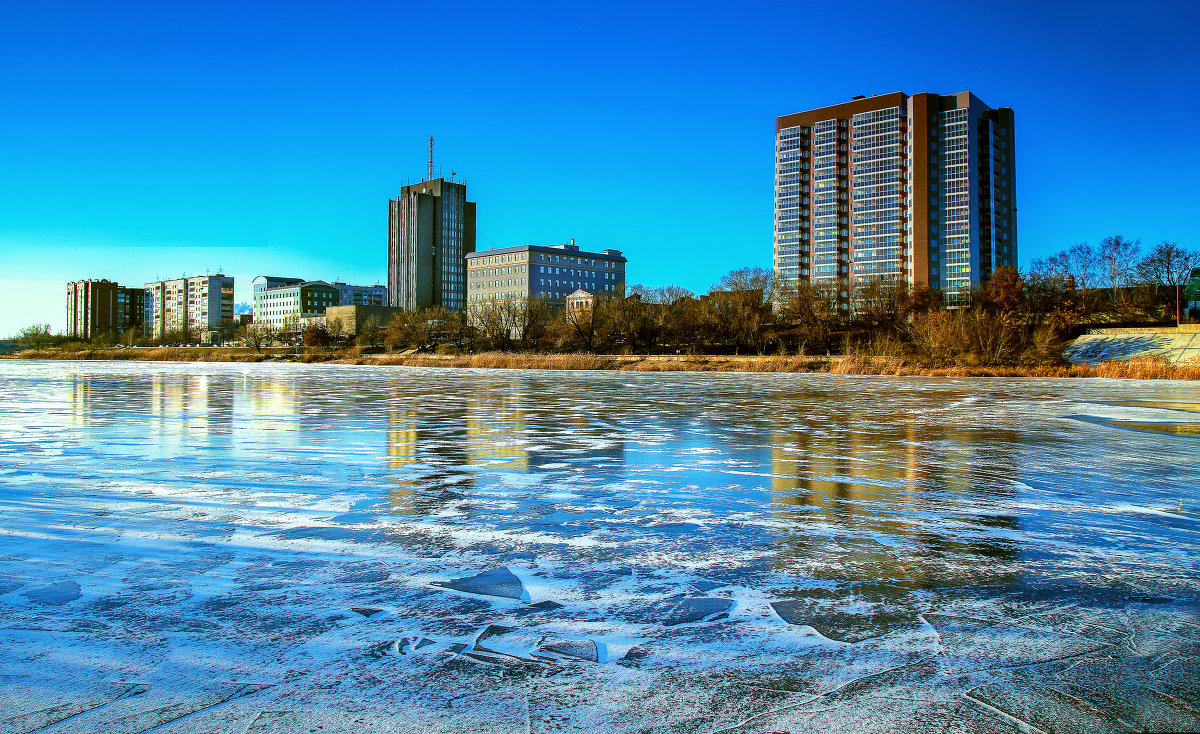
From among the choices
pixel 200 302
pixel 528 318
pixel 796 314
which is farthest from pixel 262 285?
pixel 796 314

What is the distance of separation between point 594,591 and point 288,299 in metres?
186

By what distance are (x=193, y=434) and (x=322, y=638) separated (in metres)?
8.42

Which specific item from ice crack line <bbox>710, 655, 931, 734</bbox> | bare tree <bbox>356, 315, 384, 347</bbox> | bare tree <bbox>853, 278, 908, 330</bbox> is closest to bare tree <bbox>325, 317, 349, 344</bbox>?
bare tree <bbox>356, 315, 384, 347</bbox>

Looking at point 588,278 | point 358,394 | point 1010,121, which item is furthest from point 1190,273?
point 588,278

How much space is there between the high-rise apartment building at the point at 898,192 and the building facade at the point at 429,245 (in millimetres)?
81604

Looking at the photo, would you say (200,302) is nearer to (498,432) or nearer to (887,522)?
(498,432)

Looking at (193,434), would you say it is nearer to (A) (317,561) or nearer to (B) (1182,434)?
(A) (317,561)

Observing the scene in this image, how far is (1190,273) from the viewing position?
6994cm

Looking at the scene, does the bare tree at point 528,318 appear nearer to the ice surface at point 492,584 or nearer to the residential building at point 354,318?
the residential building at point 354,318

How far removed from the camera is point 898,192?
10669 cm

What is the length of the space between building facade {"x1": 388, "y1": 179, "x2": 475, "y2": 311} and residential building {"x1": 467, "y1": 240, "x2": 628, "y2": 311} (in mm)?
12669

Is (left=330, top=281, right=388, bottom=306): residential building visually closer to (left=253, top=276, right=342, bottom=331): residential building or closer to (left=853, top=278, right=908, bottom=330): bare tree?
(left=253, top=276, right=342, bottom=331): residential building

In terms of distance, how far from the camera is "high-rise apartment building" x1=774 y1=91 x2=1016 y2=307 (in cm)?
10200

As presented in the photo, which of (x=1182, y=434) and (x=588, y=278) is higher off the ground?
(x=588, y=278)
